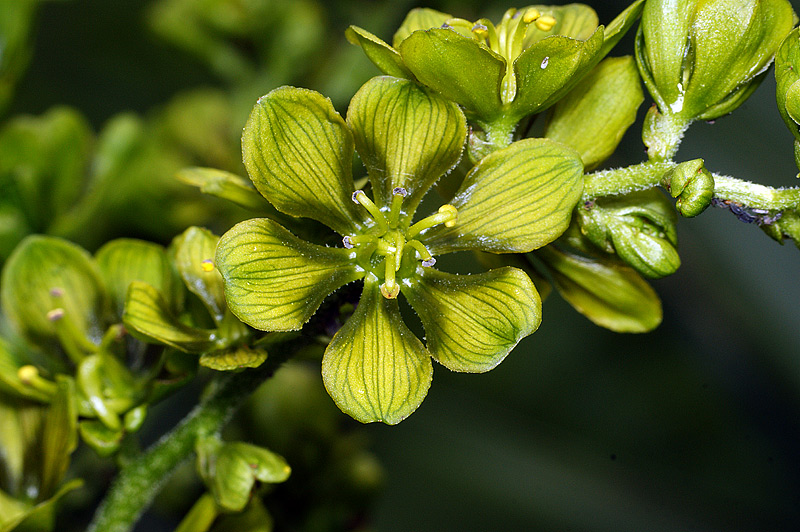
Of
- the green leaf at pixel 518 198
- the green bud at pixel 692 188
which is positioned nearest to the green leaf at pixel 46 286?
the green leaf at pixel 518 198

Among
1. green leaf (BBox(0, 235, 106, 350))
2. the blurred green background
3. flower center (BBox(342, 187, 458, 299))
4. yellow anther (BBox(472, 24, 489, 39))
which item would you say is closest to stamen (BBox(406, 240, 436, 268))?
flower center (BBox(342, 187, 458, 299))

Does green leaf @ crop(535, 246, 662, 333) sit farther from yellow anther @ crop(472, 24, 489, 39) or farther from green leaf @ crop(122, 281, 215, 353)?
green leaf @ crop(122, 281, 215, 353)

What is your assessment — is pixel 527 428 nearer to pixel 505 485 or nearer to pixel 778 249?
pixel 505 485

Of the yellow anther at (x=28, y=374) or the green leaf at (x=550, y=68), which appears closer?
the green leaf at (x=550, y=68)

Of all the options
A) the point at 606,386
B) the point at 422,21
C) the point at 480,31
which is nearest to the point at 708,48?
the point at 480,31

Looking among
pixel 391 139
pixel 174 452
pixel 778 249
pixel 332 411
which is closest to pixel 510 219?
pixel 391 139

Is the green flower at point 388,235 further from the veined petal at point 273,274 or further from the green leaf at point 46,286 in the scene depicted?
the green leaf at point 46,286
